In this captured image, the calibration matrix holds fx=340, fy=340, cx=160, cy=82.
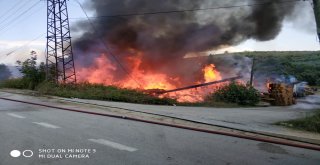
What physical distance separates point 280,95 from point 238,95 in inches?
124

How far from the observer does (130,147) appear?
637cm

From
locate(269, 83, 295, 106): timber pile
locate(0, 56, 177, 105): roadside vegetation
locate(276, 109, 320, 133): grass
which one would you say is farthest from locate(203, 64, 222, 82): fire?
locate(276, 109, 320, 133): grass

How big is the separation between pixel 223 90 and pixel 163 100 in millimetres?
4371

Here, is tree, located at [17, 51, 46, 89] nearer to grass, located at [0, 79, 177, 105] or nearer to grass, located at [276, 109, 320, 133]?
grass, located at [0, 79, 177, 105]

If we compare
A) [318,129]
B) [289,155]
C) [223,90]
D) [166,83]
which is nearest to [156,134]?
[289,155]

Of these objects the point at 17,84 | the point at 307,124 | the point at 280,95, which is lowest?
the point at 307,124

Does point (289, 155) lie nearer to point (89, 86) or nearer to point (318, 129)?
point (318, 129)

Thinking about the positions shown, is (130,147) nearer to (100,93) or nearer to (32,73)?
(100,93)

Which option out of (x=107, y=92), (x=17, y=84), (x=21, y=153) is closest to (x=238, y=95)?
(x=107, y=92)

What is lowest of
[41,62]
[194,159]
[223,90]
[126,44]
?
[194,159]

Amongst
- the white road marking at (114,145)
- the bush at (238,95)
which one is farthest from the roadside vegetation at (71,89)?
the white road marking at (114,145)

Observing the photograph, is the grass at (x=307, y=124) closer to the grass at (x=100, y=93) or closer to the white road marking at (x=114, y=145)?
the white road marking at (x=114, y=145)

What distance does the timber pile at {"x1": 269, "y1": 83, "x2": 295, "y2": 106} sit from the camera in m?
21.4

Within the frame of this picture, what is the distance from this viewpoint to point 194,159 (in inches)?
221
